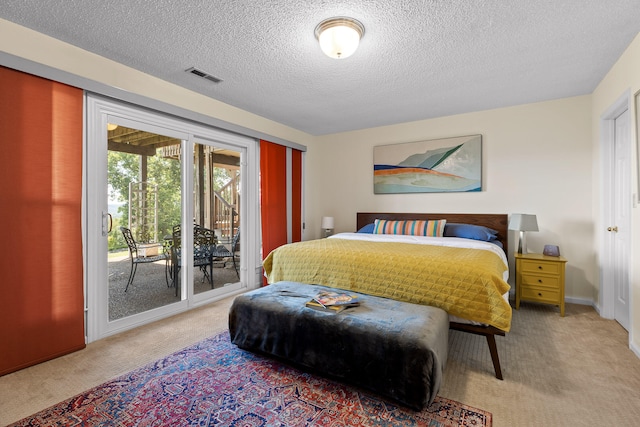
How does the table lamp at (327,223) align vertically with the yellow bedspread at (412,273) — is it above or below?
above

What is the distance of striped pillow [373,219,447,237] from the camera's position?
3.72 meters

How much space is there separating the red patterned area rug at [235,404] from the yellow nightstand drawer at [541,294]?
2.06 metres

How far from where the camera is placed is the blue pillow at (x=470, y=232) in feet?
11.3

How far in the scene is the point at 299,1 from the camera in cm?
183

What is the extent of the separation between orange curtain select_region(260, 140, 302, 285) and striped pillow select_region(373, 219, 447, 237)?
51.8 inches

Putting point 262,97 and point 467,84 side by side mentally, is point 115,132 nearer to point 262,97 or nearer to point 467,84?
point 262,97

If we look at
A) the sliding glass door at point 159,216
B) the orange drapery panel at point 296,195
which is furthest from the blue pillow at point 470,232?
the sliding glass door at point 159,216

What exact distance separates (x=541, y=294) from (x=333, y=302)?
2457 millimetres

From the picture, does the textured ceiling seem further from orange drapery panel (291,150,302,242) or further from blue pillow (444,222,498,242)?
blue pillow (444,222,498,242)

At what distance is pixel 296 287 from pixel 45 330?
1.84 meters

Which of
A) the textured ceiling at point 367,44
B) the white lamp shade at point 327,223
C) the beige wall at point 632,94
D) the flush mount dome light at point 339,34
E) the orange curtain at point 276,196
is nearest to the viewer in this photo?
the textured ceiling at point 367,44

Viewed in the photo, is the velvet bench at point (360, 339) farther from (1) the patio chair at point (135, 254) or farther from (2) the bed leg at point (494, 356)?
(1) the patio chair at point (135, 254)

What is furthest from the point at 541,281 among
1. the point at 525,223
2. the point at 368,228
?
the point at 368,228

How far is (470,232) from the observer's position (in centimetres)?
355
